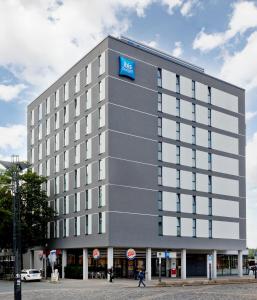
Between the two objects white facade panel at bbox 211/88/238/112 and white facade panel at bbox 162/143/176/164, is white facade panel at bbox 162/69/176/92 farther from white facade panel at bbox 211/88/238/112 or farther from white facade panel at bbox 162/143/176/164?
white facade panel at bbox 211/88/238/112

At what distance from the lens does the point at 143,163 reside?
6431 centimetres

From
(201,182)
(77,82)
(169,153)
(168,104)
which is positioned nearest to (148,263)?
(169,153)

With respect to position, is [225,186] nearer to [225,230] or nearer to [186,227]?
[225,230]

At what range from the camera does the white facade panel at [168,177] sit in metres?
66.6

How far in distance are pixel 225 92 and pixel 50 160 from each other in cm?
2722

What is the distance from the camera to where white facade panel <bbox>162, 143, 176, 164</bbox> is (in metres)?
67.2

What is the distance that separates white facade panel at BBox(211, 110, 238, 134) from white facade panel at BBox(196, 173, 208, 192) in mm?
7843

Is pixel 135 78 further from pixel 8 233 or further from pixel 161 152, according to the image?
pixel 8 233

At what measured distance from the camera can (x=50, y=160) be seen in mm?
78188

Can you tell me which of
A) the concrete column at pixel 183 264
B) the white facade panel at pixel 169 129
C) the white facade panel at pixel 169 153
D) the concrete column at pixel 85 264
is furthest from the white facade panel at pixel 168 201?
the concrete column at pixel 85 264

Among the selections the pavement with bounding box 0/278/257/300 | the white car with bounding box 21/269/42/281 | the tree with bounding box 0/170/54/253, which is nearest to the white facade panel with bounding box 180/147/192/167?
the pavement with bounding box 0/278/257/300

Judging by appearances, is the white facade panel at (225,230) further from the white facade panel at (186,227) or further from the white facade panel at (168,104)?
the white facade panel at (168,104)

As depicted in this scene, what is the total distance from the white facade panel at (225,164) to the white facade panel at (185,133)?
16.9 ft

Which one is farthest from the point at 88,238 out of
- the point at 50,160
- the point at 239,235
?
the point at 239,235
